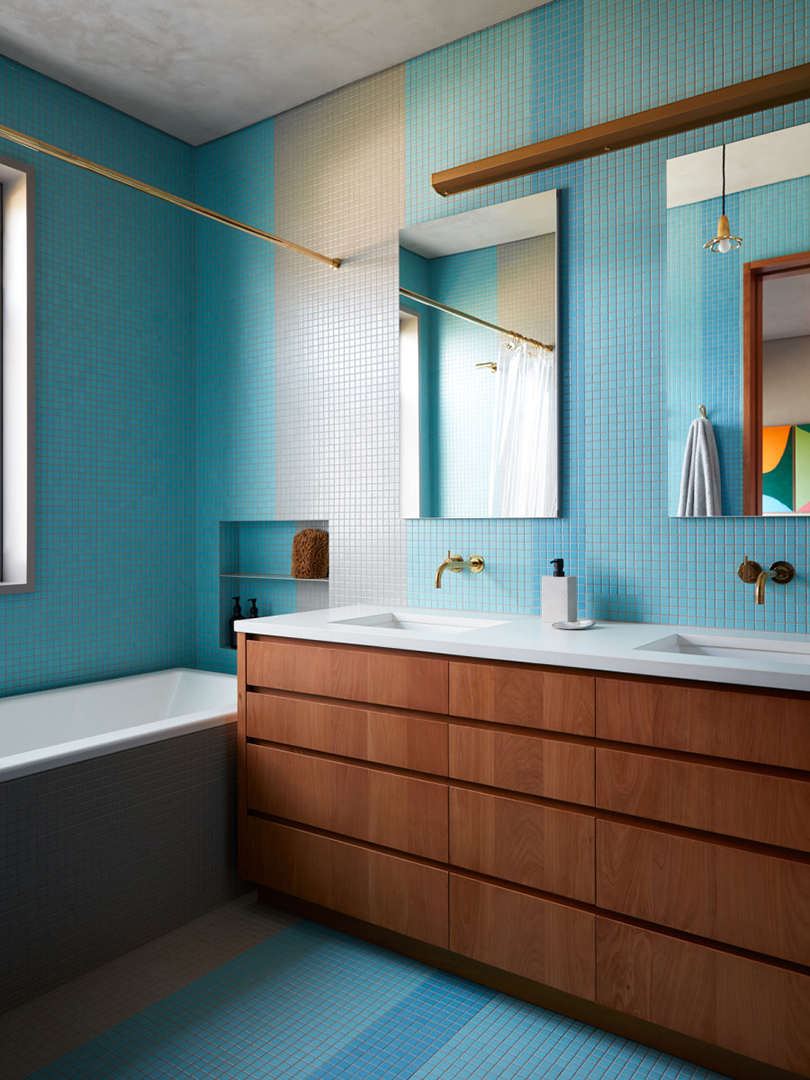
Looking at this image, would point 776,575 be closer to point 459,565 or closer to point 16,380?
point 459,565

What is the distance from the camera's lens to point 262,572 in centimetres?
330

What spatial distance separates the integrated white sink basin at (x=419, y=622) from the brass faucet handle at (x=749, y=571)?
2.25 ft

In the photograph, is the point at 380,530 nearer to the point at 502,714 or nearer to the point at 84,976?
the point at 502,714

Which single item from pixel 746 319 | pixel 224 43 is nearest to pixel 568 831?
pixel 746 319

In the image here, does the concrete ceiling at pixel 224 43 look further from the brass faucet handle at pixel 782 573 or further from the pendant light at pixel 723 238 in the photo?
the brass faucet handle at pixel 782 573

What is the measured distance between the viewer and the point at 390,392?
2.71 meters

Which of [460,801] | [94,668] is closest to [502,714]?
[460,801]

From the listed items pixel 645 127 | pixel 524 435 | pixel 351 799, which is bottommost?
pixel 351 799

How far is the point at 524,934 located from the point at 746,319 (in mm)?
1609

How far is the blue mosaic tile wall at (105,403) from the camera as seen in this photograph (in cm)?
280

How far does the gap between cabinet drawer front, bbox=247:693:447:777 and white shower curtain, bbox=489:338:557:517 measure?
2.57ft

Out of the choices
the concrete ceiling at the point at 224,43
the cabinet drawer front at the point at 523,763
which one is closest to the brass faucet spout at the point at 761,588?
the cabinet drawer front at the point at 523,763

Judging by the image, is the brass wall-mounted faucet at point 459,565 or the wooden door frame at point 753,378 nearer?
the wooden door frame at point 753,378

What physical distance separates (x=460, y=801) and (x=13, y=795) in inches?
42.3
